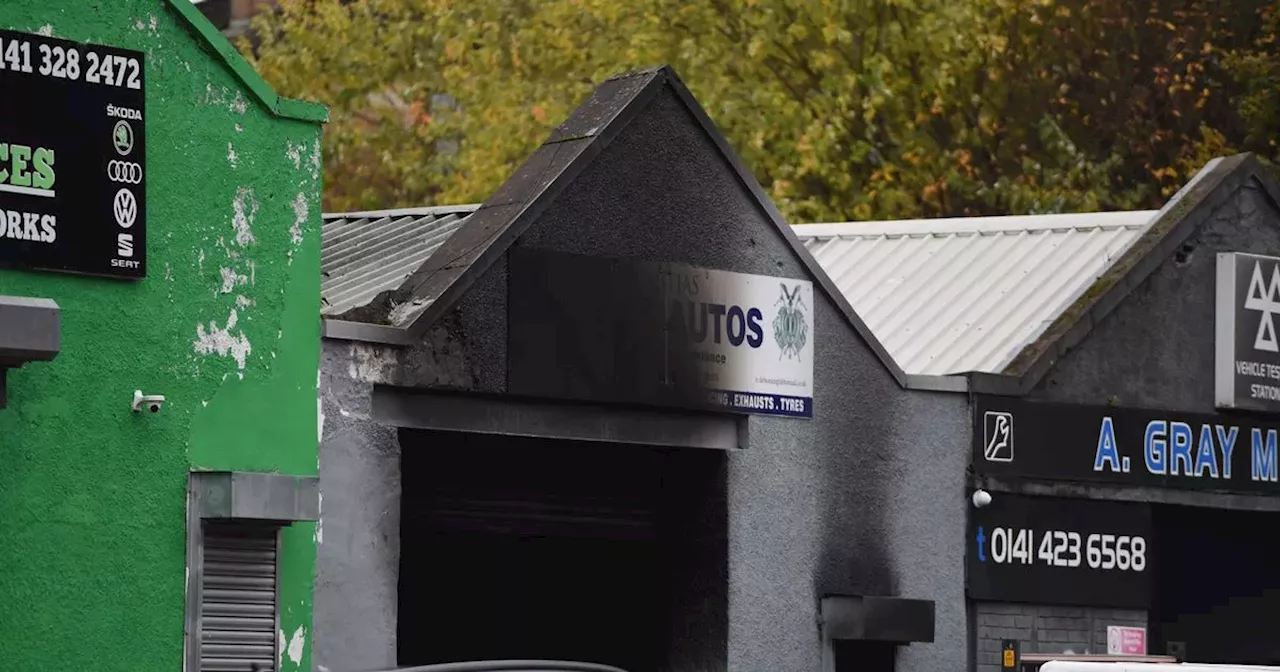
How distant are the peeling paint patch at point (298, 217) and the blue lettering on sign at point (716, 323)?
2.78 m

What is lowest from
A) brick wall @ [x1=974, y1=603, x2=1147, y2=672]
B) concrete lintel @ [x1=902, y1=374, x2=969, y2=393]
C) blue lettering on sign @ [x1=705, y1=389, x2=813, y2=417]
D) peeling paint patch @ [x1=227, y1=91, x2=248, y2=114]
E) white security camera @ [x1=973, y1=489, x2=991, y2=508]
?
brick wall @ [x1=974, y1=603, x2=1147, y2=672]

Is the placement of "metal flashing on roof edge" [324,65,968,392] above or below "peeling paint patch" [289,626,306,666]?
above

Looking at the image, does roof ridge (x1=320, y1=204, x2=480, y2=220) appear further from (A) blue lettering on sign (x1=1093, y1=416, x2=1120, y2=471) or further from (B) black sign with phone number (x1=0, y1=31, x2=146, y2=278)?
(A) blue lettering on sign (x1=1093, y1=416, x2=1120, y2=471)

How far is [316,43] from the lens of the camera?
39281 mm

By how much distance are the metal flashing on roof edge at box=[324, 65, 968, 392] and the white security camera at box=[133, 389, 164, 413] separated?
136cm

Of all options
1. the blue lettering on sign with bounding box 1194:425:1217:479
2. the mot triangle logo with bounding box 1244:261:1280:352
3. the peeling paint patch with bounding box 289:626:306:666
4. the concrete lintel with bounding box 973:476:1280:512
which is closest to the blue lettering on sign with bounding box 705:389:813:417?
the concrete lintel with bounding box 973:476:1280:512

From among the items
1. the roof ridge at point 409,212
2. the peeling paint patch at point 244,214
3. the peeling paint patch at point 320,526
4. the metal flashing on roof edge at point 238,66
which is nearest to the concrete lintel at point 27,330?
the peeling paint patch at point 244,214

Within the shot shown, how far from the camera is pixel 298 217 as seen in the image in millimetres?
14234

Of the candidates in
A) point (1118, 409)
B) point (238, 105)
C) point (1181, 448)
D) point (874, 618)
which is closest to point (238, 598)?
point (238, 105)

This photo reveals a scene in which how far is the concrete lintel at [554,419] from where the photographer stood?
14875 mm

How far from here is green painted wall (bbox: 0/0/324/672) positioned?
1298 centimetres

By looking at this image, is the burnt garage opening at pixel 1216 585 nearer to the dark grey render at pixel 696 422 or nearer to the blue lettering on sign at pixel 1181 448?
the blue lettering on sign at pixel 1181 448

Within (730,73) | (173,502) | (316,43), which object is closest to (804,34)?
(730,73)

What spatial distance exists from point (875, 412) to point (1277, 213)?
4.35m
